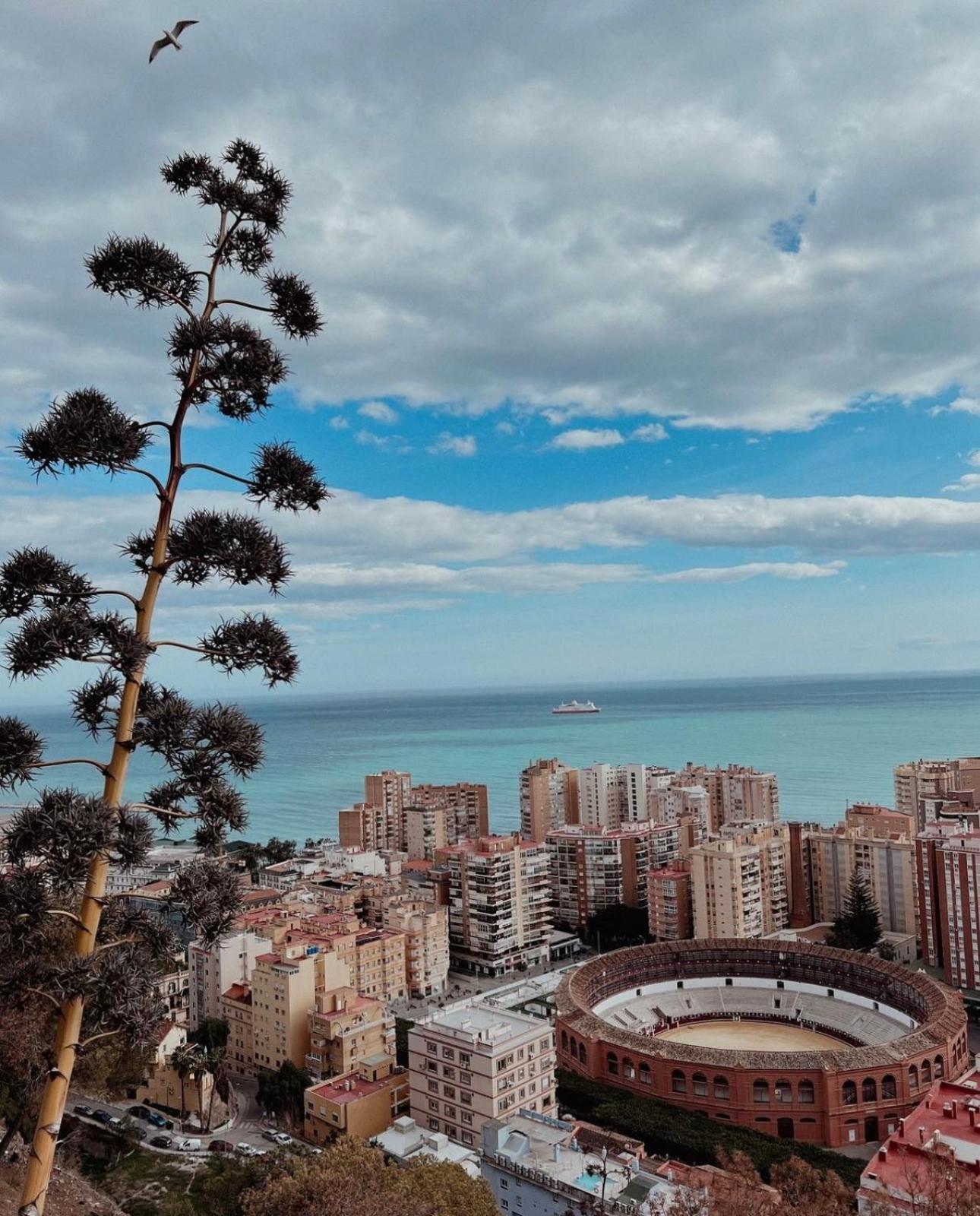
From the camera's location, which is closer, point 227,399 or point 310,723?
point 227,399

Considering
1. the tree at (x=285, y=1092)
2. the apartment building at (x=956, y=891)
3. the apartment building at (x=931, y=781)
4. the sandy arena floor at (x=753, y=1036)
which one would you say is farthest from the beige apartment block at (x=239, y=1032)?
the apartment building at (x=931, y=781)

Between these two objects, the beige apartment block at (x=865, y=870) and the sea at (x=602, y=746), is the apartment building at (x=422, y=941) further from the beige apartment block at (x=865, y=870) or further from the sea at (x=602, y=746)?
the beige apartment block at (x=865, y=870)

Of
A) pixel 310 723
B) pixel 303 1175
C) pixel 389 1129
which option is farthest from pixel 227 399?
pixel 310 723

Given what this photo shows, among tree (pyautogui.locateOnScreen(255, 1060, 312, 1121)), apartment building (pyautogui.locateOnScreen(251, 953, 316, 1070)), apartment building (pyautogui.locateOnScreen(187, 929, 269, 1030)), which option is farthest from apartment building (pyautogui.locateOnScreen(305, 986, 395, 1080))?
apartment building (pyautogui.locateOnScreen(187, 929, 269, 1030))

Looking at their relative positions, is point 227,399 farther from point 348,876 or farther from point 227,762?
point 348,876

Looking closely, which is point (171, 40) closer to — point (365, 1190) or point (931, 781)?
point (365, 1190)

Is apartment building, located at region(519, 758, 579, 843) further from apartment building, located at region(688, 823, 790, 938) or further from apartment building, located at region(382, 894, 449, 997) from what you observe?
apartment building, located at region(382, 894, 449, 997)
